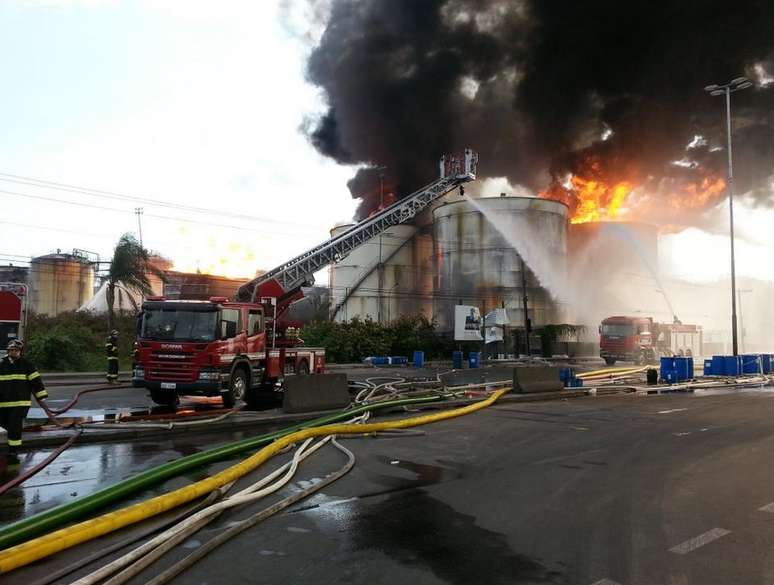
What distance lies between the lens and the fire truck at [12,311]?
16.8 meters

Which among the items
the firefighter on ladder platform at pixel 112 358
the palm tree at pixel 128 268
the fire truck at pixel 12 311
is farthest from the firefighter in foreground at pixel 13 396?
the palm tree at pixel 128 268

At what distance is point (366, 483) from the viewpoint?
6566 millimetres

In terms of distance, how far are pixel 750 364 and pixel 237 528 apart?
27.2 metres

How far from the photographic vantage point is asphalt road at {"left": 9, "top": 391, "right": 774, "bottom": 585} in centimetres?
406

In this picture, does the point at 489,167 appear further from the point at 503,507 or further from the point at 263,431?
the point at 503,507

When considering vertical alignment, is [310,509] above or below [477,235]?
below

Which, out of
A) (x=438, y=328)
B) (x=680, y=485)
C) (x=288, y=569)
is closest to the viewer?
(x=288, y=569)

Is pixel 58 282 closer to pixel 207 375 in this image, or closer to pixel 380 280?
pixel 380 280

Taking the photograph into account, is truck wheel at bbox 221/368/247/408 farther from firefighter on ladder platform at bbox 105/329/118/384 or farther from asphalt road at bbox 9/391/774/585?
firefighter on ladder platform at bbox 105/329/118/384

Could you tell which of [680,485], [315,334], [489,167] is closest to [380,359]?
[315,334]

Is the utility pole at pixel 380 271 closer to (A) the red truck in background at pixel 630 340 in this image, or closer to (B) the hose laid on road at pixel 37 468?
(A) the red truck in background at pixel 630 340

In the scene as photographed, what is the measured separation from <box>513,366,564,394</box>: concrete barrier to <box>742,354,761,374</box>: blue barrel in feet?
42.3

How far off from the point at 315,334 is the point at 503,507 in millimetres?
31141

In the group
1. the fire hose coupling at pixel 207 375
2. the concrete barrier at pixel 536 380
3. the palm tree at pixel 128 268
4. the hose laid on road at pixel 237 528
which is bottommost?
the hose laid on road at pixel 237 528
